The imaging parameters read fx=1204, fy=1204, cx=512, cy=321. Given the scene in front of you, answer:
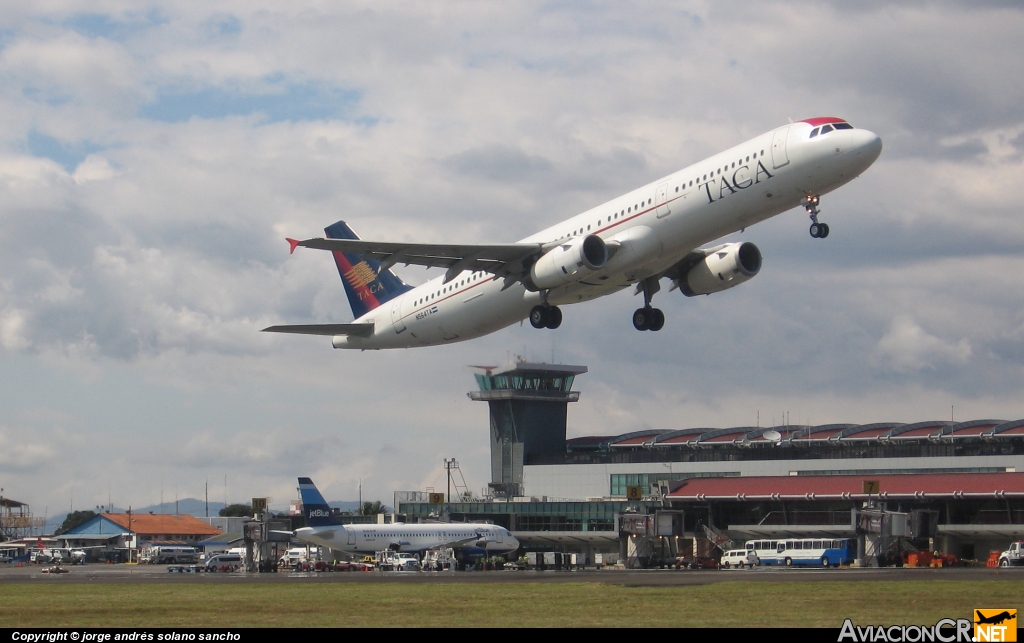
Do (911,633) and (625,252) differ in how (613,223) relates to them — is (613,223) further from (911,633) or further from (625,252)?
(911,633)

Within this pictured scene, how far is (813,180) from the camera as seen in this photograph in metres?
42.1

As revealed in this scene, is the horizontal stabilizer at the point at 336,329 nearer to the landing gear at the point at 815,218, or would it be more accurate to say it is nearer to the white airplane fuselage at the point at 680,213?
the white airplane fuselage at the point at 680,213

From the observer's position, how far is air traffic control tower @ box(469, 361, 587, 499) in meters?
152

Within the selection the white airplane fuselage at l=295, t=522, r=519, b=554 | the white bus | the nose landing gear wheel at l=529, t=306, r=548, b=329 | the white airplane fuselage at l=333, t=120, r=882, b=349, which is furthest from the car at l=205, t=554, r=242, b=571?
the nose landing gear wheel at l=529, t=306, r=548, b=329

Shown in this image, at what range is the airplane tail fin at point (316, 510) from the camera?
290 feet

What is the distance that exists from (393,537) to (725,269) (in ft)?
140

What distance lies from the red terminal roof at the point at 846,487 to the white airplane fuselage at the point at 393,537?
72.0 feet

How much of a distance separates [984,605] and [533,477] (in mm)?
111565

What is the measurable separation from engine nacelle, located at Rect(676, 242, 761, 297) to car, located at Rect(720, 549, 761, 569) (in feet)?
86.5

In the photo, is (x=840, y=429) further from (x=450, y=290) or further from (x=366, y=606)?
(x=366, y=606)

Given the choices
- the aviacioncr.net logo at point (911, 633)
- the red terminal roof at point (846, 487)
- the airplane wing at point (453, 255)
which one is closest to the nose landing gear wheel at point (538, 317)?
the airplane wing at point (453, 255)

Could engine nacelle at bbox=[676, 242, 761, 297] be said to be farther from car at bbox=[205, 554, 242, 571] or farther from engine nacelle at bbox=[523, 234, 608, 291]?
car at bbox=[205, 554, 242, 571]

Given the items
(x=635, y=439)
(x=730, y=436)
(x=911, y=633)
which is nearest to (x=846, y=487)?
(x=730, y=436)

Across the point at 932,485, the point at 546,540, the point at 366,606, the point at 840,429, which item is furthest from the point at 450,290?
the point at 840,429
